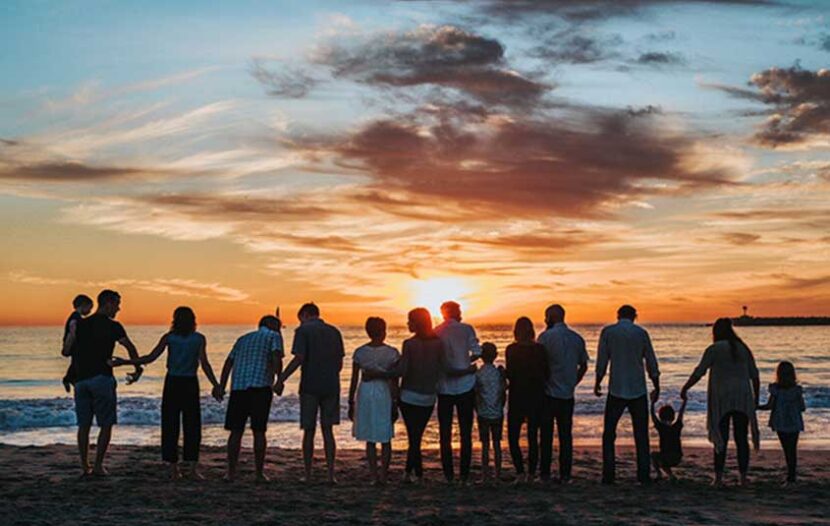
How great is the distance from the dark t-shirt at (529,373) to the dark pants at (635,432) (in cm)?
84

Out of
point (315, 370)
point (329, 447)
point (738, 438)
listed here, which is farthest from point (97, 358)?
point (738, 438)

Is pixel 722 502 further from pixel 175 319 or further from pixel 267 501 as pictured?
pixel 175 319

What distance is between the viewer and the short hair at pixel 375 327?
34.5ft

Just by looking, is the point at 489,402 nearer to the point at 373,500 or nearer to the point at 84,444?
the point at 373,500

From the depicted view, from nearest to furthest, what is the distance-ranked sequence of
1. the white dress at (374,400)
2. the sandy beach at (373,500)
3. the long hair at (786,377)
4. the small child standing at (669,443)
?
the sandy beach at (373,500) < the white dress at (374,400) < the small child standing at (669,443) < the long hair at (786,377)

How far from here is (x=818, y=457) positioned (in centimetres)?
1443

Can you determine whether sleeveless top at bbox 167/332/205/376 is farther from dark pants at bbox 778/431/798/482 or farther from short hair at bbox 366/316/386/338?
dark pants at bbox 778/431/798/482

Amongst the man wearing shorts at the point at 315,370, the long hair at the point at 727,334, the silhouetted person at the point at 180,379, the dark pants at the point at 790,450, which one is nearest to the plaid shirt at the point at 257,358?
the man wearing shorts at the point at 315,370

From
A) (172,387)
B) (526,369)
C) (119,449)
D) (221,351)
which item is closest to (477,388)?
(526,369)

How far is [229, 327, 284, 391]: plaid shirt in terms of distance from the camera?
10.6 metres

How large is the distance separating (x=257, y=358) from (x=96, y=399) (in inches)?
73.1

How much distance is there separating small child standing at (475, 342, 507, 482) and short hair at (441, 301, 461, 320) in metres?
0.48

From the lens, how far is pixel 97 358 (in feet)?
34.0

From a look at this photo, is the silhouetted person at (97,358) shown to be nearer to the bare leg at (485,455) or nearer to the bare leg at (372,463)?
the bare leg at (372,463)
